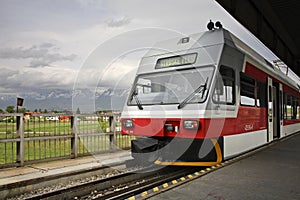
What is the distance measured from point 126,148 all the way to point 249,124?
159 inches

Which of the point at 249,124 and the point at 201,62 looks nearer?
the point at 201,62

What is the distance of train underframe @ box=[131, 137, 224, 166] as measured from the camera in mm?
6023

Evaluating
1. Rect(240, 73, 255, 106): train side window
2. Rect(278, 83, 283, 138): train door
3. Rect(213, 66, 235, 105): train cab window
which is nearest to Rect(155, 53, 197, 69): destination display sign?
Rect(213, 66, 235, 105): train cab window

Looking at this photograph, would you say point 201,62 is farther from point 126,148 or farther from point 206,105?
point 126,148

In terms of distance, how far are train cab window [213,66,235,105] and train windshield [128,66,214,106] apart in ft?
0.90

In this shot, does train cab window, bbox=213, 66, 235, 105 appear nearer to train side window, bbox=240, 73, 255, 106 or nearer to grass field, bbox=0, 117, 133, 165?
train side window, bbox=240, 73, 255, 106

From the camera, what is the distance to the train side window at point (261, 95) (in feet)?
28.0

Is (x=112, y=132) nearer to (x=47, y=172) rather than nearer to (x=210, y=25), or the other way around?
(x=47, y=172)

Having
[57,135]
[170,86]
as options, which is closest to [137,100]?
[170,86]

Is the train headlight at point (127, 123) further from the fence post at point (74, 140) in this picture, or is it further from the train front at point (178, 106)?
the fence post at point (74, 140)

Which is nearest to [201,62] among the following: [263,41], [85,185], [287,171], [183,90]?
[183,90]

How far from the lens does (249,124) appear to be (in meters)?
7.65

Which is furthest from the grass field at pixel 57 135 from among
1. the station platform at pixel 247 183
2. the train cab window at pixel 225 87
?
the station platform at pixel 247 183

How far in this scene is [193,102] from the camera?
5871 mm
